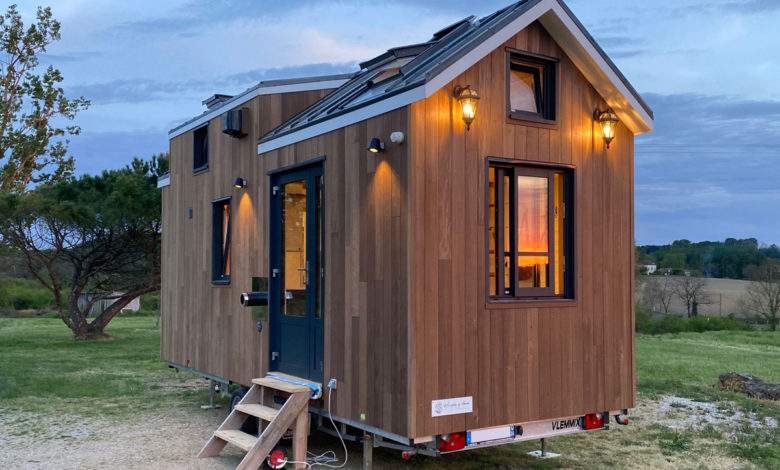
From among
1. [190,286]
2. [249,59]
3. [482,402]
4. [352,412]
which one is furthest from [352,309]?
[249,59]

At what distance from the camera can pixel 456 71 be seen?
5.38 meters

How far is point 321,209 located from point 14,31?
22.7m

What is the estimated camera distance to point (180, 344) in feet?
31.7

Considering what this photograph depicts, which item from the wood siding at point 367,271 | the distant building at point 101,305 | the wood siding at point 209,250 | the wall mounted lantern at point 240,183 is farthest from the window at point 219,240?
the distant building at point 101,305

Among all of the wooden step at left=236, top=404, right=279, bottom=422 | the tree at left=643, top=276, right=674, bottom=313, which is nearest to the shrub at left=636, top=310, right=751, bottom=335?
the tree at left=643, top=276, right=674, bottom=313

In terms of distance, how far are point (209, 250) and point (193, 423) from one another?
6.64ft

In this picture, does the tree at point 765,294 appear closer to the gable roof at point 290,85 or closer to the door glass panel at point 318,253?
the gable roof at point 290,85

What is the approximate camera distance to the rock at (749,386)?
34.2ft

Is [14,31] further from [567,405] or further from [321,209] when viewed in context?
[567,405]

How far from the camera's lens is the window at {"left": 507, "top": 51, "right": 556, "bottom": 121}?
19.7 ft

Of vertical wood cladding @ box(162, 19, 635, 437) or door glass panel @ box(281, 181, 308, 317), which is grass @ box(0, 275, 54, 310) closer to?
door glass panel @ box(281, 181, 308, 317)

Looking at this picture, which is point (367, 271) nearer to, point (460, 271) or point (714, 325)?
point (460, 271)

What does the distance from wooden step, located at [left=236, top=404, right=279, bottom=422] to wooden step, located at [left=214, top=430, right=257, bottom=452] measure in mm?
195

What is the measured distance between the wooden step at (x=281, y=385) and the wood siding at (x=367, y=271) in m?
0.23
